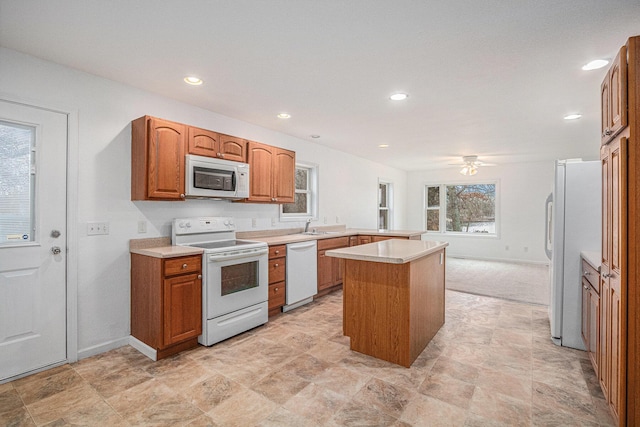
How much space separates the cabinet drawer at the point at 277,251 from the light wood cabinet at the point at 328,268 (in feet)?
2.35

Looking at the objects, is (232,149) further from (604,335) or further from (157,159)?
(604,335)

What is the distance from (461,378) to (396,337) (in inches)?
20.8

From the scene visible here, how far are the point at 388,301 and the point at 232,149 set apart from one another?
2.33 metres

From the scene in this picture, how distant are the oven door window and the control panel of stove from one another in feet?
1.97

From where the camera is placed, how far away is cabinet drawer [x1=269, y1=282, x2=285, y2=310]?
3584 mm

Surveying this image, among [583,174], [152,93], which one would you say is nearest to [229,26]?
[152,93]

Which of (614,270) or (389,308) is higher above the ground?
(614,270)

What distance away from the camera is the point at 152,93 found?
121 inches

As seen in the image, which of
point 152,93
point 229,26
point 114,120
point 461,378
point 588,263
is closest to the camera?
point 229,26

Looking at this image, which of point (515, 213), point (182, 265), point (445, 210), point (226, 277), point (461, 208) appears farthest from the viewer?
point (445, 210)

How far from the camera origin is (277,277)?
3.66 m

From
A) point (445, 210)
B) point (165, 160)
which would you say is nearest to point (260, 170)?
point (165, 160)

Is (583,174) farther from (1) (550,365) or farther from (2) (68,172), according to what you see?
(2) (68,172)

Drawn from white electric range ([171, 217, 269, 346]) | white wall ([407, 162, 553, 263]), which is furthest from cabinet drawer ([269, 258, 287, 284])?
white wall ([407, 162, 553, 263])
